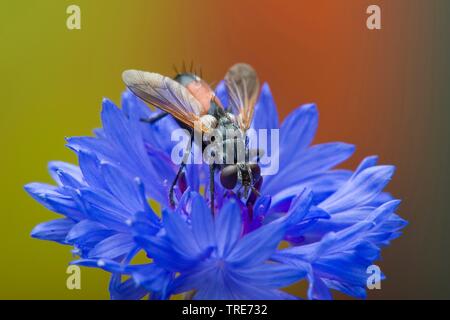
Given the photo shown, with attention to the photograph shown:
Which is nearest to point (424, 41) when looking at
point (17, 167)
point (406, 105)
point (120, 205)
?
point (406, 105)

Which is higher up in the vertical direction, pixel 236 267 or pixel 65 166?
pixel 65 166

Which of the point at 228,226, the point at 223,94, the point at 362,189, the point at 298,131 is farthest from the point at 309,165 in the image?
the point at 228,226

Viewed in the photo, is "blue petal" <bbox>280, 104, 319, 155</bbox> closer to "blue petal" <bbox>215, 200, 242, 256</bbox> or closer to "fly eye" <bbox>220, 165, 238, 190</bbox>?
"fly eye" <bbox>220, 165, 238, 190</bbox>

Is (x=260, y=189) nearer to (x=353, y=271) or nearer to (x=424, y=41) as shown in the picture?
(x=353, y=271)

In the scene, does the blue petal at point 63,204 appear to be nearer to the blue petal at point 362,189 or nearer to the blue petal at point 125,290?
the blue petal at point 125,290

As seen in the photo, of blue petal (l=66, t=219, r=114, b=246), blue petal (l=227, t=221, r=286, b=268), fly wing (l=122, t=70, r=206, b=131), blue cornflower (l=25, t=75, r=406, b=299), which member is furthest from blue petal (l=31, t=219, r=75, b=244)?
blue petal (l=227, t=221, r=286, b=268)

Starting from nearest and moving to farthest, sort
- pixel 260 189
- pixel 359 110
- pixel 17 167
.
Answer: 1. pixel 260 189
2. pixel 17 167
3. pixel 359 110

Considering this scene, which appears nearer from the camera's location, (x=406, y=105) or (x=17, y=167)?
(x=17, y=167)

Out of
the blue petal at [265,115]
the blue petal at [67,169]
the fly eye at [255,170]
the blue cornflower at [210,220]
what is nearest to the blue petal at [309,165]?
the blue cornflower at [210,220]
